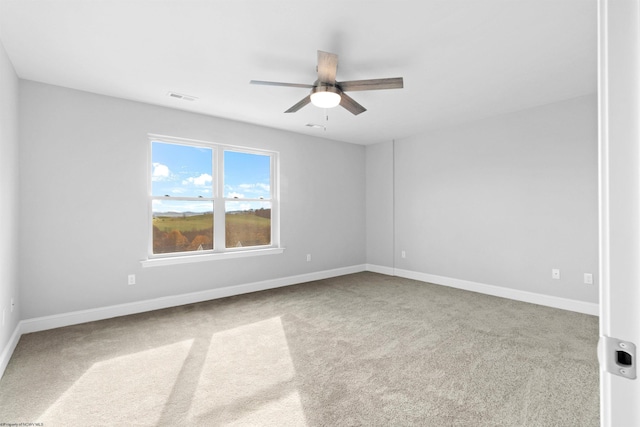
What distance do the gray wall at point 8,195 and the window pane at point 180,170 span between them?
134cm

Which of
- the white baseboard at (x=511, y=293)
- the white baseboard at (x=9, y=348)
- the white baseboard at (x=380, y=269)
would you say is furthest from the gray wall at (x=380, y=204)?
the white baseboard at (x=9, y=348)

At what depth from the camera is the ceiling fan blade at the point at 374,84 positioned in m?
2.57

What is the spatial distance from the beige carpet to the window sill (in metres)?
0.62

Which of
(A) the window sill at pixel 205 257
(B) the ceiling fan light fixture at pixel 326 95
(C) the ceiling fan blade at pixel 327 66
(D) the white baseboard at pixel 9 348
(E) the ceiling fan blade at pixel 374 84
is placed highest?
(C) the ceiling fan blade at pixel 327 66

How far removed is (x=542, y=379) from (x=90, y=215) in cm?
460

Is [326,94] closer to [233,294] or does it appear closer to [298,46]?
[298,46]

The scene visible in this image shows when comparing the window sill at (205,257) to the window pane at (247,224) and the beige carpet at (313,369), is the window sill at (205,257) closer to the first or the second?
the window pane at (247,224)

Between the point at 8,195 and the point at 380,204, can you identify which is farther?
the point at 380,204

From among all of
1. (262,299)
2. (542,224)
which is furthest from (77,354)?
(542,224)

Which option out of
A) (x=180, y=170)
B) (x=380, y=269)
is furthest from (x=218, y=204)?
(x=380, y=269)

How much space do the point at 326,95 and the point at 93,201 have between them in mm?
2918

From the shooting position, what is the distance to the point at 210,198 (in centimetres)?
452

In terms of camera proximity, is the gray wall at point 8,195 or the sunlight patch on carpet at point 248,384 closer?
the sunlight patch on carpet at point 248,384

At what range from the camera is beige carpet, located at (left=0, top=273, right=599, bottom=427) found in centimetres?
193
